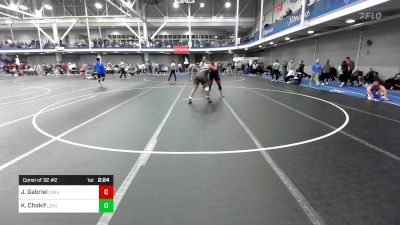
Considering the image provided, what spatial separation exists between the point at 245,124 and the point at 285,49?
22.6m

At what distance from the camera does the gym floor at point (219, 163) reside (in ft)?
8.20

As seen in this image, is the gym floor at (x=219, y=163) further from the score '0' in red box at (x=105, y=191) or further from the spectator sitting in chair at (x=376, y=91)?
the spectator sitting in chair at (x=376, y=91)

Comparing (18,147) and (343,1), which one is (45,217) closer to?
(18,147)

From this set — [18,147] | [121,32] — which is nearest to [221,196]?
[18,147]

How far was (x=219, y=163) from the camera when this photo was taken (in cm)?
375

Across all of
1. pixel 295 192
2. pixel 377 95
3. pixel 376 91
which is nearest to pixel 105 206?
pixel 295 192

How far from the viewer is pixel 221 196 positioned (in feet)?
9.30

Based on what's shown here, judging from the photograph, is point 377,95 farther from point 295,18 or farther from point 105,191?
point 105,191

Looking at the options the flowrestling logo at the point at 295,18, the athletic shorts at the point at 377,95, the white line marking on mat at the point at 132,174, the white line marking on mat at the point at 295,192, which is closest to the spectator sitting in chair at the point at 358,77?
the flowrestling logo at the point at 295,18

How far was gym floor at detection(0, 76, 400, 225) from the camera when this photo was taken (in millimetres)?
2498

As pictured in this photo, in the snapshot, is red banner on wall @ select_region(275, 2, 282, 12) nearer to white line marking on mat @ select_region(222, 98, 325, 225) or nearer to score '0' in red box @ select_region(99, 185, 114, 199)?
white line marking on mat @ select_region(222, 98, 325, 225)

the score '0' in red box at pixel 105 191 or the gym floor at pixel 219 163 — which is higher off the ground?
the score '0' in red box at pixel 105 191
